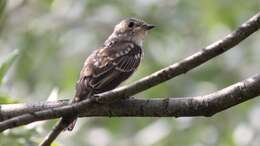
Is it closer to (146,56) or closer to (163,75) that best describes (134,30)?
(146,56)

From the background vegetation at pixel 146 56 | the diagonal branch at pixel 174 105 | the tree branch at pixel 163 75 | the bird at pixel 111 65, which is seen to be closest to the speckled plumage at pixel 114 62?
the bird at pixel 111 65

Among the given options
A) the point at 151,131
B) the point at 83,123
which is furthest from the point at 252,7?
the point at 83,123

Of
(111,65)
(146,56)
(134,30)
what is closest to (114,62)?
(111,65)

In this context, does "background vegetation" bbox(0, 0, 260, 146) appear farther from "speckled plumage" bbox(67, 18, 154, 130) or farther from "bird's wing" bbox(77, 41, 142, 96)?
"bird's wing" bbox(77, 41, 142, 96)

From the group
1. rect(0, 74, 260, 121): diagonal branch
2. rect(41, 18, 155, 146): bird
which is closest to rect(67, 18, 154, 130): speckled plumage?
rect(41, 18, 155, 146): bird

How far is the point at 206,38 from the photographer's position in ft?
34.3

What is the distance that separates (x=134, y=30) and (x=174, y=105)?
105 inches

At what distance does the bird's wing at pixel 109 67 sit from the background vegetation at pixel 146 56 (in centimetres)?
201

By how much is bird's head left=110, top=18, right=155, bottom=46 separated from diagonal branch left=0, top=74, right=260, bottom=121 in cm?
225

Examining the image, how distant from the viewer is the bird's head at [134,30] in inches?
288

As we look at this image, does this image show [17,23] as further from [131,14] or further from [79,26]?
[131,14]

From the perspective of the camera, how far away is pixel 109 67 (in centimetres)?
606

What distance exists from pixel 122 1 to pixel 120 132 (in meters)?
1.65

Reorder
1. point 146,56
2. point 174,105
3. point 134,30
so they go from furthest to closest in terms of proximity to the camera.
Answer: point 146,56
point 134,30
point 174,105
